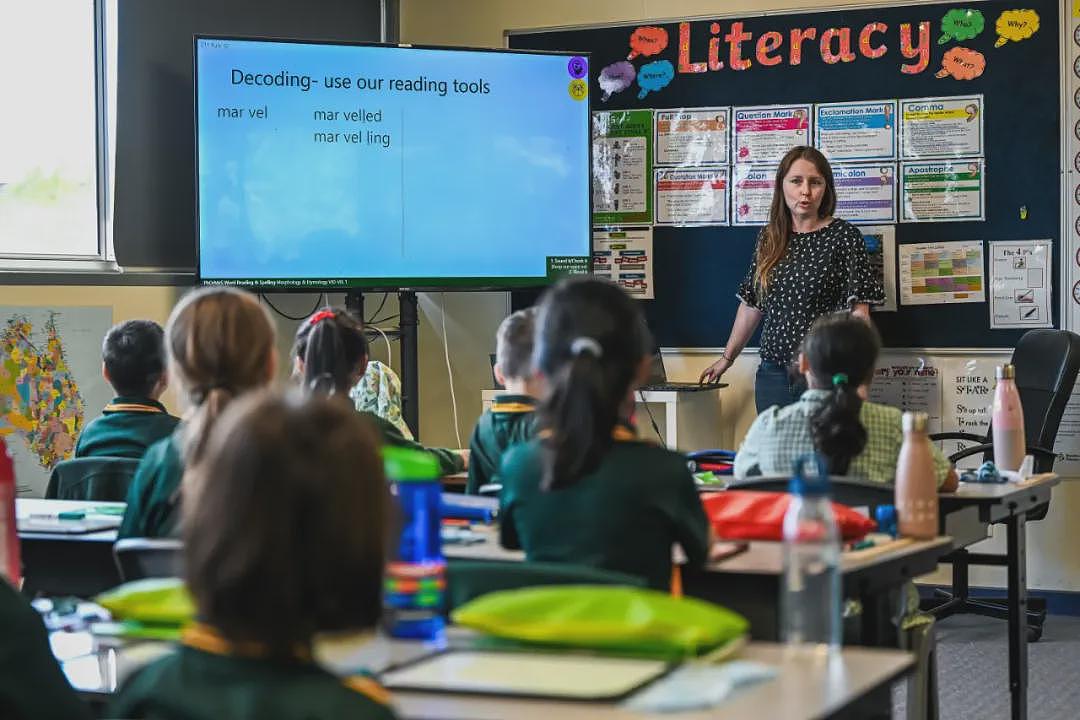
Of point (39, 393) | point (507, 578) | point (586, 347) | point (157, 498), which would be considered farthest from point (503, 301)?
point (507, 578)

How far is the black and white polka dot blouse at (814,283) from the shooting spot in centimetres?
Answer: 538

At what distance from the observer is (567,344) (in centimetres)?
230

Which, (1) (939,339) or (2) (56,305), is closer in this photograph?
(2) (56,305)

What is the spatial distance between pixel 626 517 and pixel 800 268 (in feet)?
11.2

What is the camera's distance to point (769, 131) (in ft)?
19.5

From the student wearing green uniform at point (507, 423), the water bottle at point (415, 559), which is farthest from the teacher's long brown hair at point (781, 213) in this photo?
the water bottle at point (415, 559)

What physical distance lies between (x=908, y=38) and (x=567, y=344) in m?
3.90

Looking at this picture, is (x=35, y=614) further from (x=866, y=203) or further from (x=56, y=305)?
(x=866, y=203)

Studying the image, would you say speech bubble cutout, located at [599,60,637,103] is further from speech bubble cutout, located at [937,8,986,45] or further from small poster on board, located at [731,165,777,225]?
speech bubble cutout, located at [937,8,986,45]

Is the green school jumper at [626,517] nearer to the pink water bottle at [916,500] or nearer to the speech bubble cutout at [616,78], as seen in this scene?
the pink water bottle at [916,500]

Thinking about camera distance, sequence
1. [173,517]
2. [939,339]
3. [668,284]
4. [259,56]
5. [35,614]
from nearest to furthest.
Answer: [35,614]
[173,517]
[259,56]
[939,339]
[668,284]

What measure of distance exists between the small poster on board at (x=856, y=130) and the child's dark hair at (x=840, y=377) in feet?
8.32

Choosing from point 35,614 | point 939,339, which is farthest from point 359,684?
point 939,339

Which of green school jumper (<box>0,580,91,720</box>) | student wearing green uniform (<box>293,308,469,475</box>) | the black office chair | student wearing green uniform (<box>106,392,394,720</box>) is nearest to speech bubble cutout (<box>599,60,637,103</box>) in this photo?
the black office chair
